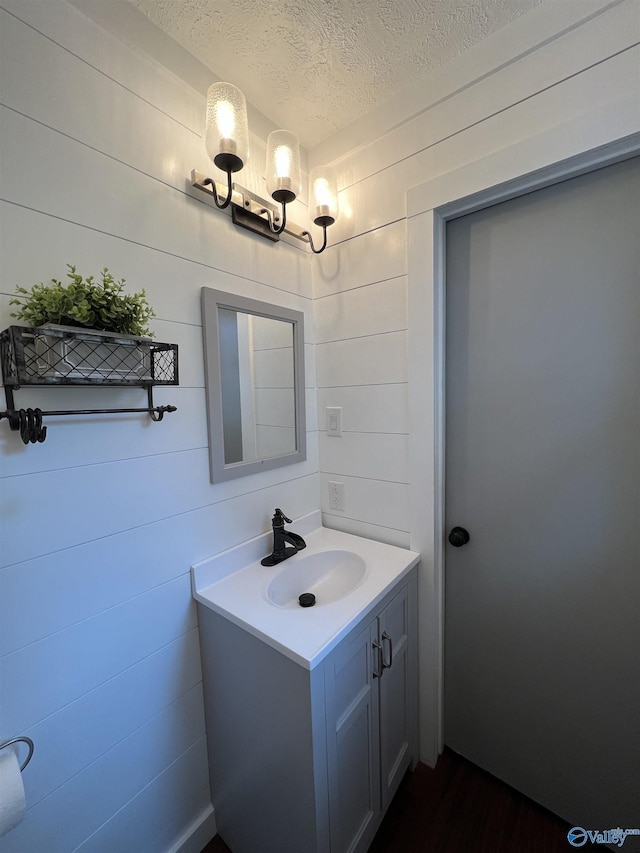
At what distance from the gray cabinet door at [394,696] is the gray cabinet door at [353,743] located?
0.04 m

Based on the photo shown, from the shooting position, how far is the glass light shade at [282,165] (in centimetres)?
108

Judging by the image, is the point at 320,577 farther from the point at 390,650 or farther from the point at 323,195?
the point at 323,195

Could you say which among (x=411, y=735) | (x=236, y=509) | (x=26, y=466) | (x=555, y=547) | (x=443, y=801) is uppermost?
(x=26, y=466)

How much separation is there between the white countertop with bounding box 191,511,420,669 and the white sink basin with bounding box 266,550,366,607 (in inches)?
1.0

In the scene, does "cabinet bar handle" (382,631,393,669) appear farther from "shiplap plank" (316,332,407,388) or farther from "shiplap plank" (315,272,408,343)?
"shiplap plank" (315,272,408,343)

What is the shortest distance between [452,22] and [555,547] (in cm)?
163

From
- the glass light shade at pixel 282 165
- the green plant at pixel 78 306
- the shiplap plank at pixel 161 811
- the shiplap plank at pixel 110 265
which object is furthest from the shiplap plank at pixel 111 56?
the shiplap plank at pixel 161 811

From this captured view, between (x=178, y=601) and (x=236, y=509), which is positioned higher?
(x=236, y=509)

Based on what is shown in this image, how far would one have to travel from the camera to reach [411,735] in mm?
1293

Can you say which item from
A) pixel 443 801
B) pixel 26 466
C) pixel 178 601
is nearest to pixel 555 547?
pixel 443 801

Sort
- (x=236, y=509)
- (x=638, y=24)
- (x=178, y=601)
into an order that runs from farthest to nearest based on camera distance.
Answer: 1. (x=236, y=509)
2. (x=178, y=601)
3. (x=638, y=24)

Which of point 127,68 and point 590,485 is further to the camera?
point 590,485

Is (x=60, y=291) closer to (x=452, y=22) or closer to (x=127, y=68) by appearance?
(x=127, y=68)

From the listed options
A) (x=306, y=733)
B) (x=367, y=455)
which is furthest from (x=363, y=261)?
(x=306, y=733)
